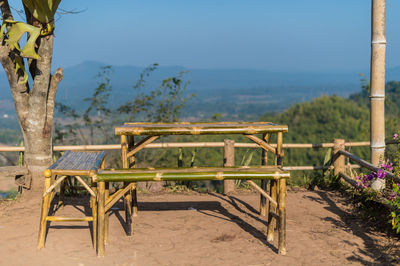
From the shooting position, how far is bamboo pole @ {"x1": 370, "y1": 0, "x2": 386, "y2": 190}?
4.41 meters

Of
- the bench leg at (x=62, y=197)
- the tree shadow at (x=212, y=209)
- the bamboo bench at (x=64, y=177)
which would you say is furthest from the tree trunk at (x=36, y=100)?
the bamboo bench at (x=64, y=177)

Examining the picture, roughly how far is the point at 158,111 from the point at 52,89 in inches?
176

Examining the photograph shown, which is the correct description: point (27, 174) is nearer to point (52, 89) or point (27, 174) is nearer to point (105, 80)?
point (52, 89)

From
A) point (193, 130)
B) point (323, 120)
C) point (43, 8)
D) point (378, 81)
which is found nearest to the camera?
point (193, 130)

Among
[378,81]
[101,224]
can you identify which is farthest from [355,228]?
[101,224]

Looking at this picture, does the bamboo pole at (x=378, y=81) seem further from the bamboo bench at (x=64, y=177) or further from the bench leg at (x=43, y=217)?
the bench leg at (x=43, y=217)

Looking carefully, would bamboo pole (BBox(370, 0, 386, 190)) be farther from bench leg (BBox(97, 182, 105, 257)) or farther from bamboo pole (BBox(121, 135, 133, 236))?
bench leg (BBox(97, 182, 105, 257))

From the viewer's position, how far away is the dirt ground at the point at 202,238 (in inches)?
136

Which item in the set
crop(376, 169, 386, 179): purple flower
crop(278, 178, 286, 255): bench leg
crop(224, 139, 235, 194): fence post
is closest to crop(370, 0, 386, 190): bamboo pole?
crop(376, 169, 386, 179): purple flower

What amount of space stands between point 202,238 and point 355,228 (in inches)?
59.9

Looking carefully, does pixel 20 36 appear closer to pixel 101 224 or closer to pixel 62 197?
pixel 62 197

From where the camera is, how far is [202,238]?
391 centimetres

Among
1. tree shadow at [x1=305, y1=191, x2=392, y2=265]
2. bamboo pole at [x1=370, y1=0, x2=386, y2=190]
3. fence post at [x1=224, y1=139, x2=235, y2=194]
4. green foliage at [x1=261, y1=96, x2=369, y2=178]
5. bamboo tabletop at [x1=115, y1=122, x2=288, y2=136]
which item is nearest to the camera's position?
tree shadow at [x1=305, y1=191, x2=392, y2=265]

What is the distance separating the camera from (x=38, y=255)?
3496mm
